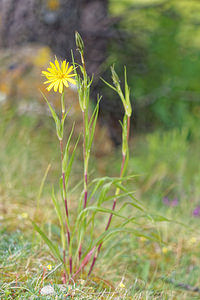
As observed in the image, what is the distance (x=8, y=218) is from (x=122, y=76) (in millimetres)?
2464

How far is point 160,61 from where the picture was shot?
4227mm

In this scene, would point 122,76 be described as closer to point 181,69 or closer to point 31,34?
point 181,69

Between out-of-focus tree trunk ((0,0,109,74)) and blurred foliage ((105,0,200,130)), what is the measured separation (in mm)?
205

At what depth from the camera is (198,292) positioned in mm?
1543

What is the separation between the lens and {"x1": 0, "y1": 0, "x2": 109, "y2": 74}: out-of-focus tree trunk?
3.46 meters

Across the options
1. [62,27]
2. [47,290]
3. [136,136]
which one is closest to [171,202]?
[136,136]

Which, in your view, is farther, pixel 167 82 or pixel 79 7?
pixel 167 82

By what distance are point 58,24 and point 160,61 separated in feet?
4.33

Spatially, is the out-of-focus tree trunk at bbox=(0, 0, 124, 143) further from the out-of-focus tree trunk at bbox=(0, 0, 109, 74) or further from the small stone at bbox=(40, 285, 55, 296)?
the small stone at bbox=(40, 285, 55, 296)

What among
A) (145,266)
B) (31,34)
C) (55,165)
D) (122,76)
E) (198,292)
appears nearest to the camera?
(198,292)

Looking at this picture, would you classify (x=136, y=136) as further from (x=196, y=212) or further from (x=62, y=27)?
(x=196, y=212)

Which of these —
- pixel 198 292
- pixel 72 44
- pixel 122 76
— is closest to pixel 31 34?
pixel 72 44

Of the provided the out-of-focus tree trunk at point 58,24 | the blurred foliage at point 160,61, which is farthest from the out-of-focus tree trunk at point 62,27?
the blurred foliage at point 160,61

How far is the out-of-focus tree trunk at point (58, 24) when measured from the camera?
3.46 meters
